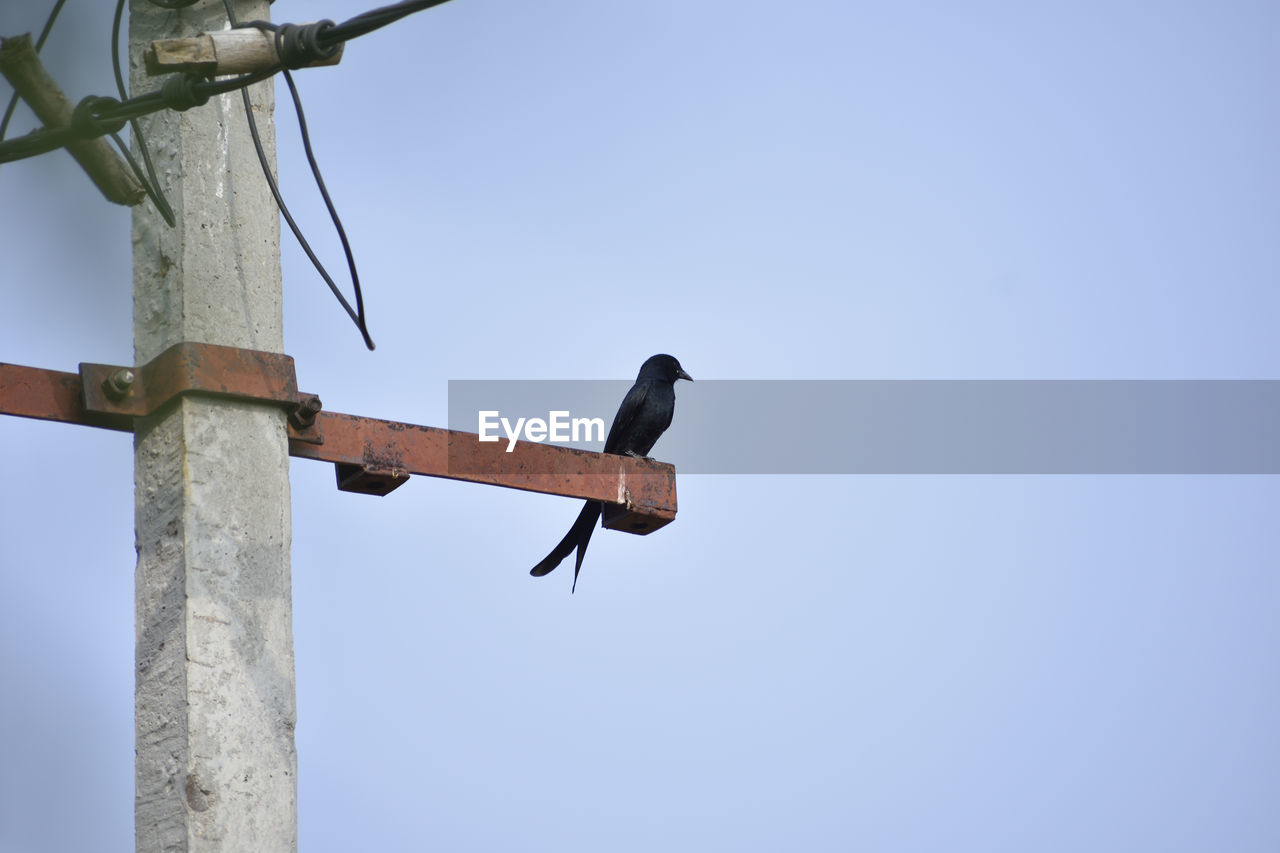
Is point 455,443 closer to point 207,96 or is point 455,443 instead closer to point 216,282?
point 216,282

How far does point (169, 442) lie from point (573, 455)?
43.7 inches

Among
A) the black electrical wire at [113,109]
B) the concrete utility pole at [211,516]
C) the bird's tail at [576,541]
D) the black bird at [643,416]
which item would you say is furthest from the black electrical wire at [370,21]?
the black bird at [643,416]

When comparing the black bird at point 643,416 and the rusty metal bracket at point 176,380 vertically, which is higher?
the black bird at point 643,416

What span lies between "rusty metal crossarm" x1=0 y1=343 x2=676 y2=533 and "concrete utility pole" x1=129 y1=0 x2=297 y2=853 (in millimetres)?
55

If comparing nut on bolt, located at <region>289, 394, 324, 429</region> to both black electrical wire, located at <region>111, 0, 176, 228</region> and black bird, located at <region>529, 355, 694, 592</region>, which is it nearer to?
black electrical wire, located at <region>111, 0, 176, 228</region>

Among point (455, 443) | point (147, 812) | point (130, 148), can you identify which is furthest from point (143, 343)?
point (147, 812)

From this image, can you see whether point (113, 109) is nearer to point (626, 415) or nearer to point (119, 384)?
point (119, 384)

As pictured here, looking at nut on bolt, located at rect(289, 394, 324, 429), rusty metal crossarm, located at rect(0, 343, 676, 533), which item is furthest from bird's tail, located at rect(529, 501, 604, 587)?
nut on bolt, located at rect(289, 394, 324, 429)

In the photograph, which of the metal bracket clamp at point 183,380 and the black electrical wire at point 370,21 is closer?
the black electrical wire at point 370,21

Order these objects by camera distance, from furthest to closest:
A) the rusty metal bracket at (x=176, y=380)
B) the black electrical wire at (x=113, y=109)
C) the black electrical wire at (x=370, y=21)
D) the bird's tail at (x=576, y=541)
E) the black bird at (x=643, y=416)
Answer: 1. the black bird at (x=643, y=416)
2. the bird's tail at (x=576, y=541)
3. the rusty metal bracket at (x=176, y=380)
4. the black electrical wire at (x=113, y=109)
5. the black electrical wire at (x=370, y=21)

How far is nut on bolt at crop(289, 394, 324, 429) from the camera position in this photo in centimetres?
314

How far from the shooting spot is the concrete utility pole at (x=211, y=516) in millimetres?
2738

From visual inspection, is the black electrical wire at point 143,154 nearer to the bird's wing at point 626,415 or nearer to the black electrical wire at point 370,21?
the black electrical wire at point 370,21

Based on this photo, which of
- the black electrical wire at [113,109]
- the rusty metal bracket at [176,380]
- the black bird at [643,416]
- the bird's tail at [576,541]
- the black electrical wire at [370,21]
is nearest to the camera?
the black electrical wire at [370,21]
